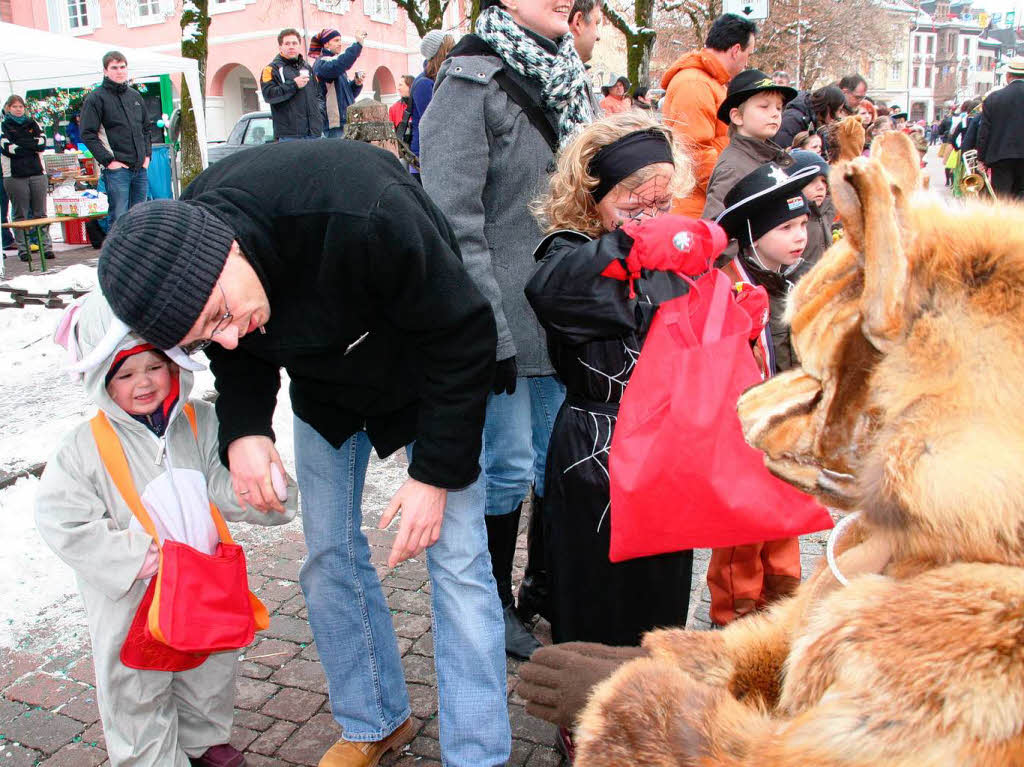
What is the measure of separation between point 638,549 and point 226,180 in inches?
58.5

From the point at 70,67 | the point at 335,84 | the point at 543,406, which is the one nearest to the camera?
the point at 543,406

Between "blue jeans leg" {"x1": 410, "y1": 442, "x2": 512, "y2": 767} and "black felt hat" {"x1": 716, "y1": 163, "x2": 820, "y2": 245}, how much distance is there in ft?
6.33

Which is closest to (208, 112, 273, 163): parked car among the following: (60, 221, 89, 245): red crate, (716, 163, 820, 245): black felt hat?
(60, 221, 89, 245): red crate

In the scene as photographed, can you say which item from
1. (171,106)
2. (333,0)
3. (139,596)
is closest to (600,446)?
(139,596)

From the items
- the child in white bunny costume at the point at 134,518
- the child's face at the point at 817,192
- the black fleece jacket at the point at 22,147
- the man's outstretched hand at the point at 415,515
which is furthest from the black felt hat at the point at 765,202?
the black fleece jacket at the point at 22,147

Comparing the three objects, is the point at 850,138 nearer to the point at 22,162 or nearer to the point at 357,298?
the point at 357,298

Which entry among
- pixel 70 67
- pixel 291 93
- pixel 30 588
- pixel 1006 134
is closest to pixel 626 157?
pixel 30 588

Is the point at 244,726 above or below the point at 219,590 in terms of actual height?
below

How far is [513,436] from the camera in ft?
10.0

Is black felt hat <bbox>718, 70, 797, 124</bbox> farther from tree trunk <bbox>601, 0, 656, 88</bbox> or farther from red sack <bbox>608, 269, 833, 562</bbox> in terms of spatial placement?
tree trunk <bbox>601, 0, 656, 88</bbox>

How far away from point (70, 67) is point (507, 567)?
13.2 m

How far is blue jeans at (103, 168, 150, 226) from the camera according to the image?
37.4 feet

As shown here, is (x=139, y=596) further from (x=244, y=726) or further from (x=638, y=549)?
(x=638, y=549)

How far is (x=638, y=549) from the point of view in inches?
94.7
